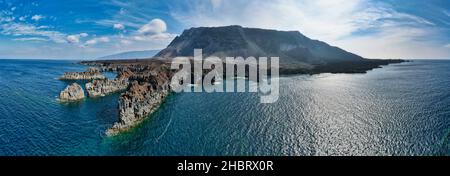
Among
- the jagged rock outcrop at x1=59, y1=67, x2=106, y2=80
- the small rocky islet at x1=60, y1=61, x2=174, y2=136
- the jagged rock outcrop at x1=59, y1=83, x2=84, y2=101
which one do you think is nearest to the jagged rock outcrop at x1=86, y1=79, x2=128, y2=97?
the small rocky islet at x1=60, y1=61, x2=174, y2=136

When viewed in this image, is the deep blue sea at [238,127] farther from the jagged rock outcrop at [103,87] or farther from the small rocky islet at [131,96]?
the jagged rock outcrop at [103,87]

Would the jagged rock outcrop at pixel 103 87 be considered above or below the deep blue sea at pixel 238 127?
above

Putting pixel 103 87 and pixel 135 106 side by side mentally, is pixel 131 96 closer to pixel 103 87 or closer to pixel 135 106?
pixel 135 106

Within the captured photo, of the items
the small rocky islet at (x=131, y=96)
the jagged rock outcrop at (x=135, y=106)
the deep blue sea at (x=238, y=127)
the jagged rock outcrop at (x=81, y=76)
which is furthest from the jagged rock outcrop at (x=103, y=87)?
the jagged rock outcrop at (x=81, y=76)

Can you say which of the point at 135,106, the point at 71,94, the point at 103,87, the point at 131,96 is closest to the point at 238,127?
the point at 135,106

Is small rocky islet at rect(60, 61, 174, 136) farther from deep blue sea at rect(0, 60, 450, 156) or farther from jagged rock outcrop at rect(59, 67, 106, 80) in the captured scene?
jagged rock outcrop at rect(59, 67, 106, 80)

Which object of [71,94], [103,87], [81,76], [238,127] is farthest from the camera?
[81,76]
